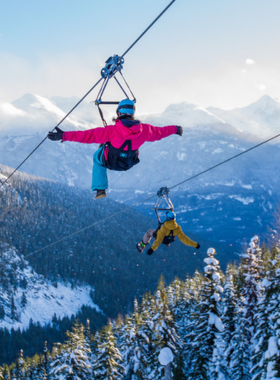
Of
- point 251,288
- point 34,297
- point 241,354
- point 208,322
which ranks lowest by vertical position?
point 241,354

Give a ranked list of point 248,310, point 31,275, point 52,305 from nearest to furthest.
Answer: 1. point 248,310
2. point 52,305
3. point 31,275

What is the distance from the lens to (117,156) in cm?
710

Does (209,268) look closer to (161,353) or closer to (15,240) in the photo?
(161,353)

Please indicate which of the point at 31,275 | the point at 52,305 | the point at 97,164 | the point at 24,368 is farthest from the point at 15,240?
the point at 97,164

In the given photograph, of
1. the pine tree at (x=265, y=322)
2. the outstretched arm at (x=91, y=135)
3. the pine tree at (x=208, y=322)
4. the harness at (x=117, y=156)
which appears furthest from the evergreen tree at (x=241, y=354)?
the outstretched arm at (x=91, y=135)

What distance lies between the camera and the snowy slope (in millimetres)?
139375

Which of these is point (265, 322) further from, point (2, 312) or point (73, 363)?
point (2, 312)

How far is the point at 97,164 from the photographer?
7.73 m

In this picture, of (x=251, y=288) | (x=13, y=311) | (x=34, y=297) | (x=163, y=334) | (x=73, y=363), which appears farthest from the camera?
(x=34, y=297)

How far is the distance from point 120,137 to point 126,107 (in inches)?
26.1

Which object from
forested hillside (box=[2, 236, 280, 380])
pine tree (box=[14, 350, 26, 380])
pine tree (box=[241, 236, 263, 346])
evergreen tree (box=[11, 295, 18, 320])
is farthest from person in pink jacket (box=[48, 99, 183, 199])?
evergreen tree (box=[11, 295, 18, 320])

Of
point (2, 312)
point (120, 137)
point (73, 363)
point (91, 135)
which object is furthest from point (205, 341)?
point (2, 312)

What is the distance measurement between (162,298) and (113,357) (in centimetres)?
565

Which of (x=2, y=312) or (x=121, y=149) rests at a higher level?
(x=2, y=312)
